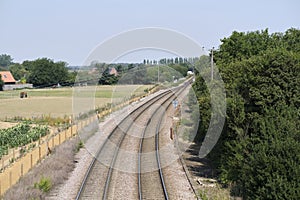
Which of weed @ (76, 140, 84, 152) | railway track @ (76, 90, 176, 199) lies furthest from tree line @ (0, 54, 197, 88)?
weed @ (76, 140, 84, 152)

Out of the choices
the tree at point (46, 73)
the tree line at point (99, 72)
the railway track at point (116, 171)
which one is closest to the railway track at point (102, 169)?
the railway track at point (116, 171)

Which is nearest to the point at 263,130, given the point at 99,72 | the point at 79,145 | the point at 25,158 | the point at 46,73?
the point at 25,158

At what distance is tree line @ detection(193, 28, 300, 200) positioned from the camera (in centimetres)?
1184

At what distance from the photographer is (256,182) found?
41.0 ft

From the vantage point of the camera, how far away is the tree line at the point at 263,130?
11.8 m

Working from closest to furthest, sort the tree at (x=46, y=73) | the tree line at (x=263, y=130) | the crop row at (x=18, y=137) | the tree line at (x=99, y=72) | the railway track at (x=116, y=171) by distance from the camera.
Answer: the tree line at (x=263, y=130)
the railway track at (x=116, y=171)
the crop row at (x=18, y=137)
the tree line at (x=99, y=72)
the tree at (x=46, y=73)

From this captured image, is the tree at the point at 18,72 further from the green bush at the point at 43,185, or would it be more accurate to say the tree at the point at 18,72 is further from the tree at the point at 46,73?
the green bush at the point at 43,185

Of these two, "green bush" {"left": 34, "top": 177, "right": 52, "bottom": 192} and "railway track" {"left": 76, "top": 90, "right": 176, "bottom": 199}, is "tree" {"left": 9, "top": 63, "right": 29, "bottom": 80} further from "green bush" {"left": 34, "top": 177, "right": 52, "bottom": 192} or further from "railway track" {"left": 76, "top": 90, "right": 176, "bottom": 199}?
"green bush" {"left": 34, "top": 177, "right": 52, "bottom": 192}

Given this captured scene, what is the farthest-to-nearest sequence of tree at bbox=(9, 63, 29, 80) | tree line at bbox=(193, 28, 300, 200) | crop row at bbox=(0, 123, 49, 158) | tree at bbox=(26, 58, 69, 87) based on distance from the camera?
1. tree at bbox=(9, 63, 29, 80)
2. tree at bbox=(26, 58, 69, 87)
3. crop row at bbox=(0, 123, 49, 158)
4. tree line at bbox=(193, 28, 300, 200)

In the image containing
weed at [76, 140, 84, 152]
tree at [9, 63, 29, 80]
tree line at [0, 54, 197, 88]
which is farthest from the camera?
tree at [9, 63, 29, 80]

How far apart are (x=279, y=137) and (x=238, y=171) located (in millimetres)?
2991

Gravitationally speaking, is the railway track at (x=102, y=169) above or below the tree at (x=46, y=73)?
below

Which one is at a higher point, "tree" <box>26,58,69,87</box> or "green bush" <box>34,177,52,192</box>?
"tree" <box>26,58,69,87</box>

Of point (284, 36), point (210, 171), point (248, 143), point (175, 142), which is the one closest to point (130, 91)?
point (284, 36)
